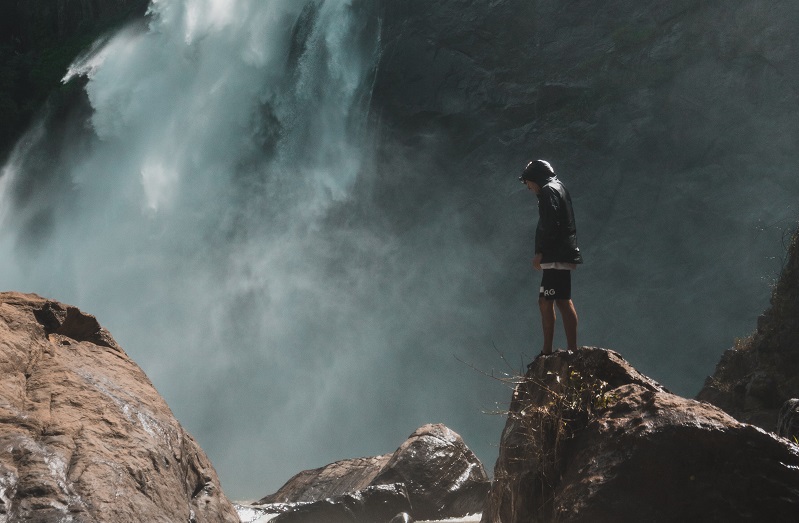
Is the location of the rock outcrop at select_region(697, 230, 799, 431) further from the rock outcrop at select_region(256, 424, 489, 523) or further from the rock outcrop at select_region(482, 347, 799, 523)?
the rock outcrop at select_region(482, 347, 799, 523)

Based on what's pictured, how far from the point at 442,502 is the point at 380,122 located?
48.5ft

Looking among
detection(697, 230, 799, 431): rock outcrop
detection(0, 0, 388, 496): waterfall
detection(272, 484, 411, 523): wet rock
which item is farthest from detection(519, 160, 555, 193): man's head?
detection(0, 0, 388, 496): waterfall

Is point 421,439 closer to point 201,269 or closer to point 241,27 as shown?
point 201,269

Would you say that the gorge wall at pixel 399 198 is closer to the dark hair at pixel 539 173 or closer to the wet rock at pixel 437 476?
the wet rock at pixel 437 476

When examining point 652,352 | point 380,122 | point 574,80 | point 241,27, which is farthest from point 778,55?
point 241,27

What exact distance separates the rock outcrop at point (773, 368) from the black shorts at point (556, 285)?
198 inches

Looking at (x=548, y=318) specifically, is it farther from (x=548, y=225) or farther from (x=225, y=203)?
(x=225, y=203)

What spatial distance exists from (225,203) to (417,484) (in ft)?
47.0

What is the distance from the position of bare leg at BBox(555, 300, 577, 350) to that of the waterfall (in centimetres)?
1547

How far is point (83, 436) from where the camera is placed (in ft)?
14.2

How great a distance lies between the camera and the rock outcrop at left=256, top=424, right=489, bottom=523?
8.73 m

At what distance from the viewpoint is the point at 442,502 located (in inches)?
368

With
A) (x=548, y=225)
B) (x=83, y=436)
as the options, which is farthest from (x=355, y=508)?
(x=83, y=436)

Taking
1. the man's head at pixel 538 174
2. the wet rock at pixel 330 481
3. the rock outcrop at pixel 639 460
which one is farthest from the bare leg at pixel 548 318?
the wet rock at pixel 330 481
